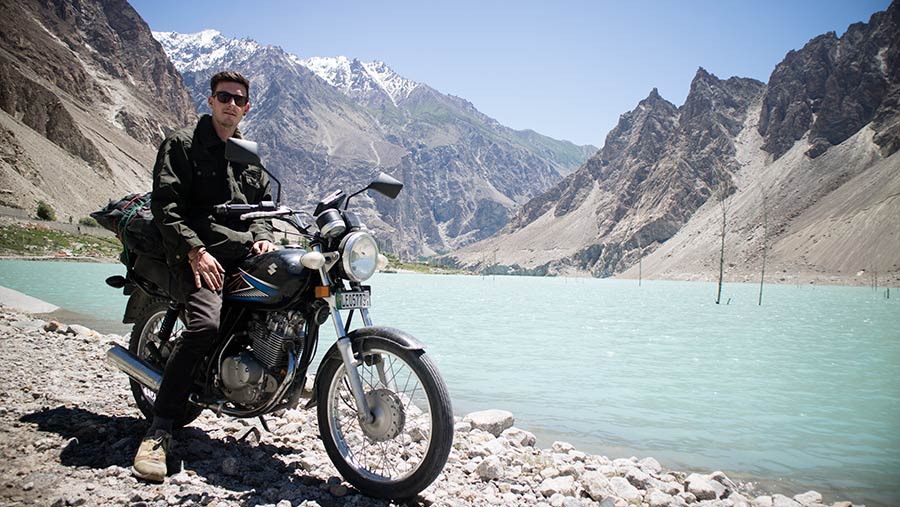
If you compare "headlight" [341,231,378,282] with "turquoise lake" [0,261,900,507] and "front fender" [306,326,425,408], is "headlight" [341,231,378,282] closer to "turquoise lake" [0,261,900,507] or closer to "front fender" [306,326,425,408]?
"front fender" [306,326,425,408]

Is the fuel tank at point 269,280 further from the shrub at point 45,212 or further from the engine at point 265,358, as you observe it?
the shrub at point 45,212

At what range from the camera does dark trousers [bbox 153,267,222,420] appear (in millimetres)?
3832

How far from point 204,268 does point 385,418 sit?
5.65 ft

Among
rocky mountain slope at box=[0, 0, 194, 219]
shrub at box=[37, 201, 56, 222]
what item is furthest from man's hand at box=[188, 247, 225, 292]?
rocky mountain slope at box=[0, 0, 194, 219]

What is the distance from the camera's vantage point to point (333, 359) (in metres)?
3.82

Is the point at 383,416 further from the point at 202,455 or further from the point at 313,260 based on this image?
the point at 202,455

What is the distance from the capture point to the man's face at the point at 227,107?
4.39 meters

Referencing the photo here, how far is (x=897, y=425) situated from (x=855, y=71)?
240146 mm

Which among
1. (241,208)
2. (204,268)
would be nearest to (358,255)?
(241,208)

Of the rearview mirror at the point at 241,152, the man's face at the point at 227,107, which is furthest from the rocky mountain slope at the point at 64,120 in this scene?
the rearview mirror at the point at 241,152

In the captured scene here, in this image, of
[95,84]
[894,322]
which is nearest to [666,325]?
[894,322]

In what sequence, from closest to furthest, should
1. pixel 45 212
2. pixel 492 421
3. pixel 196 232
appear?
pixel 196 232 → pixel 492 421 → pixel 45 212

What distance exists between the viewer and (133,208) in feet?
15.8

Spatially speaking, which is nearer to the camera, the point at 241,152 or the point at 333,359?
the point at 241,152
